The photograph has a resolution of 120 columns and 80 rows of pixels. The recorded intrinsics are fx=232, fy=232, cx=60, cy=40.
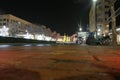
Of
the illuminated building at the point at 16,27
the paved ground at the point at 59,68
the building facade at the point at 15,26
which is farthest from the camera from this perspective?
the illuminated building at the point at 16,27

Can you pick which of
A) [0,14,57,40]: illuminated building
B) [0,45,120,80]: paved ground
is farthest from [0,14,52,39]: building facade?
[0,45,120,80]: paved ground

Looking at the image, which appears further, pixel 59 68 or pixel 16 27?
pixel 16 27

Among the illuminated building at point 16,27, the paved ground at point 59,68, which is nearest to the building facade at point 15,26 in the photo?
the illuminated building at point 16,27

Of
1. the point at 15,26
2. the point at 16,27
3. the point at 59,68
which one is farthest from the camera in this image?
the point at 16,27

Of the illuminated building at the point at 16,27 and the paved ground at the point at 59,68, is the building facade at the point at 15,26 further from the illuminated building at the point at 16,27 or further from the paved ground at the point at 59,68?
the paved ground at the point at 59,68

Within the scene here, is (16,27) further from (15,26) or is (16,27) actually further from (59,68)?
(59,68)

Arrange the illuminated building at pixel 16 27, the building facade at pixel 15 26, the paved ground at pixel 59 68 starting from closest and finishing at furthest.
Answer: the paved ground at pixel 59 68, the building facade at pixel 15 26, the illuminated building at pixel 16 27

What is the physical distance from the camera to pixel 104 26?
7975cm

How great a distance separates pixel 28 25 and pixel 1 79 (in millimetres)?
131922

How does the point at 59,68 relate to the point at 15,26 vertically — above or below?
below

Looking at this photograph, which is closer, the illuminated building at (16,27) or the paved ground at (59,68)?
the paved ground at (59,68)

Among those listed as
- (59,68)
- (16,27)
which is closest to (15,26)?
(16,27)

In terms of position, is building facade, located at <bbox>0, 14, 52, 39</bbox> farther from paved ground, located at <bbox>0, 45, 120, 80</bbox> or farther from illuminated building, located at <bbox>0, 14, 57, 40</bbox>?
paved ground, located at <bbox>0, 45, 120, 80</bbox>

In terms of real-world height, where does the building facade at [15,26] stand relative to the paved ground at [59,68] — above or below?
above
